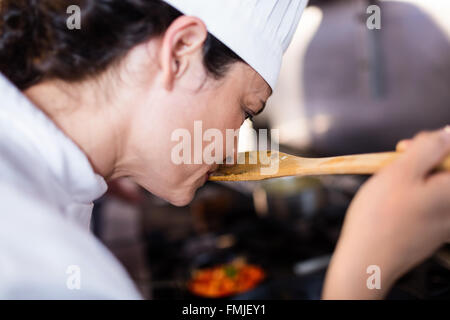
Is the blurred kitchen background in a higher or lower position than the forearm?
lower

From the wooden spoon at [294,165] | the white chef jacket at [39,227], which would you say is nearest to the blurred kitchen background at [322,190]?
the wooden spoon at [294,165]

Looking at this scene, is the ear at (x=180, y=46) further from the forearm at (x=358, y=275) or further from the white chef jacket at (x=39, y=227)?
the forearm at (x=358, y=275)

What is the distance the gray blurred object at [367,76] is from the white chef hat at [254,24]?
121 cm

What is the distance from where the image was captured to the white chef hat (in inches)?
21.4

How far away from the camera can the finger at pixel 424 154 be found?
42 cm

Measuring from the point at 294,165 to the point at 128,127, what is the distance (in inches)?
11.2

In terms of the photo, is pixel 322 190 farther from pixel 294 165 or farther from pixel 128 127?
pixel 128 127

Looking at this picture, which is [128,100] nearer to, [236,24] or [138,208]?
[236,24]

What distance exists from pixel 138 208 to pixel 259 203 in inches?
40.5

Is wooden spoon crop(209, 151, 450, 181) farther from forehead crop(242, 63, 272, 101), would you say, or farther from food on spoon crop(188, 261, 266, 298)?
food on spoon crop(188, 261, 266, 298)

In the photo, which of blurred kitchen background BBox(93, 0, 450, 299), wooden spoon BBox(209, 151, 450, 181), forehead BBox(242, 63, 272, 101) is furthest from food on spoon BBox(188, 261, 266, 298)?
forehead BBox(242, 63, 272, 101)

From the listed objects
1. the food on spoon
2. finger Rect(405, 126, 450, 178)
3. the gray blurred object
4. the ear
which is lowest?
the food on spoon

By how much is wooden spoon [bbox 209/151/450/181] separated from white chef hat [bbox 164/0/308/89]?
0.14 m

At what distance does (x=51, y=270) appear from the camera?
1.32 feet
